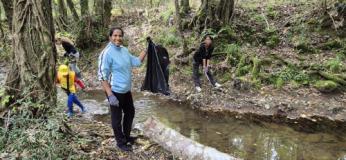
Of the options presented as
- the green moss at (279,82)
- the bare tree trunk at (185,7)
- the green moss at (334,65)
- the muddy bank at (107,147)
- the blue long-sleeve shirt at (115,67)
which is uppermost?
the bare tree trunk at (185,7)

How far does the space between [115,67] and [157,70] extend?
1.48 meters

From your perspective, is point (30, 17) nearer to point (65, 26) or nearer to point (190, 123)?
point (190, 123)

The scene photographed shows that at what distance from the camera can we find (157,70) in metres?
6.83

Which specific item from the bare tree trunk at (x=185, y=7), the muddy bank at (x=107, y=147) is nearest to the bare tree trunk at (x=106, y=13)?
the bare tree trunk at (x=185, y=7)

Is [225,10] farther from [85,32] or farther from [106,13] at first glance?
[85,32]

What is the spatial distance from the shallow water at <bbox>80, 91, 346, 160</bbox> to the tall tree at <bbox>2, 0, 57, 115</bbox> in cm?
322

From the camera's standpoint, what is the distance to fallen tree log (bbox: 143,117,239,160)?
5621 millimetres

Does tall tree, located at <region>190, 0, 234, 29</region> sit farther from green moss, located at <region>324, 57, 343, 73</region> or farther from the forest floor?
green moss, located at <region>324, 57, 343, 73</region>

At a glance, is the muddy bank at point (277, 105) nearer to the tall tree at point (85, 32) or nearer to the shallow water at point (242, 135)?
the shallow water at point (242, 135)

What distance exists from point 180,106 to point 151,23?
8398 mm

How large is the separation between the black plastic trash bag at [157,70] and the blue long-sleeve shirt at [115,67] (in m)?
1.16

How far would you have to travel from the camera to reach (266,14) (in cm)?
1460

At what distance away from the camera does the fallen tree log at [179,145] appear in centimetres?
562

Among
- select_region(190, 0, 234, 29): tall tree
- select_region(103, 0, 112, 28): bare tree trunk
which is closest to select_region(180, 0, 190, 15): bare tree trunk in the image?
select_region(190, 0, 234, 29): tall tree
